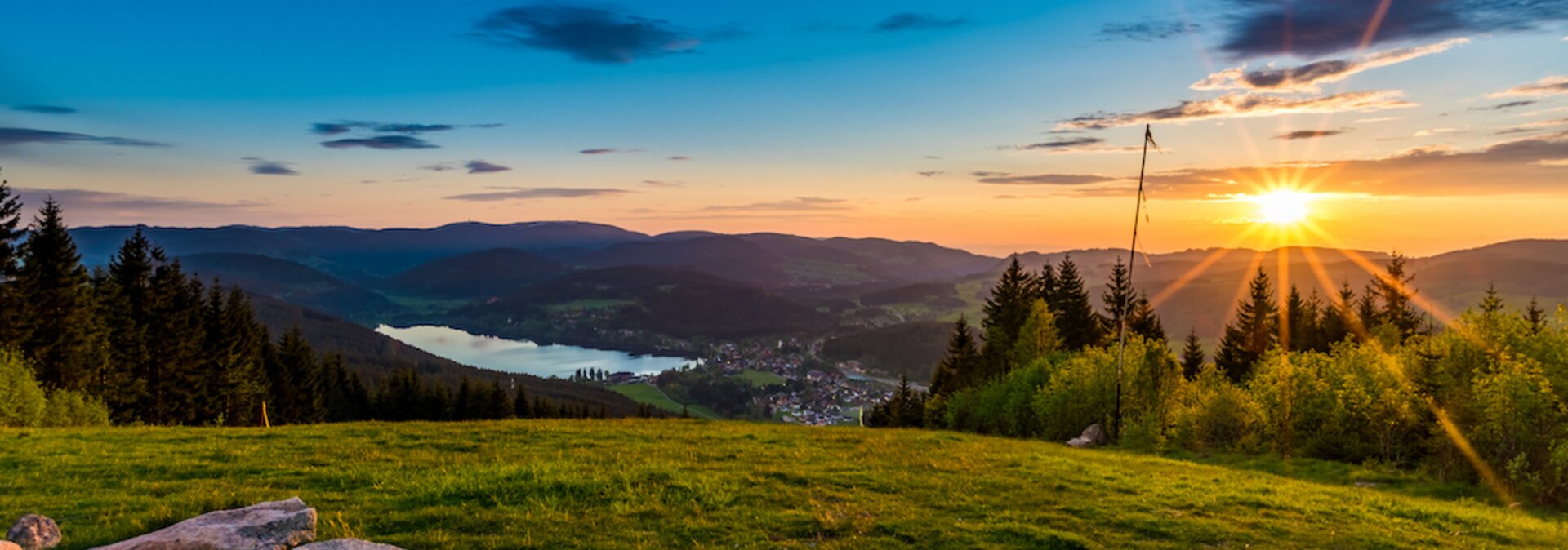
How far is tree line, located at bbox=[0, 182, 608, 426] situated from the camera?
45.0m

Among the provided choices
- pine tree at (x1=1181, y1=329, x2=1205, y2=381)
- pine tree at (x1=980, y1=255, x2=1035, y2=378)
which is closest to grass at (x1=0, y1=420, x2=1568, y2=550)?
pine tree at (x1=980, y1=255, x2=1035, y2=378)

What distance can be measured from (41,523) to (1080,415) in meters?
43.0

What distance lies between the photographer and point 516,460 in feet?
63.4

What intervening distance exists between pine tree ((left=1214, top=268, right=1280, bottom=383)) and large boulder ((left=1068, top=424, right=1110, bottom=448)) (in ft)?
175

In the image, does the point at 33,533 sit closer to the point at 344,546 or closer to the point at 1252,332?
the point at 344,546

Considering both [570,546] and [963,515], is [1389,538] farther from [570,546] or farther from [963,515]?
[570,546]

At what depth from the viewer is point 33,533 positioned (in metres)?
9.89

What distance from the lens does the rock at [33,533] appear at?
973 cm

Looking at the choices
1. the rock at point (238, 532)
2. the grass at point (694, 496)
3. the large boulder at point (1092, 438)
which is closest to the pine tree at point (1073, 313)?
the large boulder at point (1092, 438)

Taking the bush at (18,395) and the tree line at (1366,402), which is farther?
the bush at (18,395)

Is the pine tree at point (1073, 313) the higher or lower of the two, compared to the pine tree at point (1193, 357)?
higher

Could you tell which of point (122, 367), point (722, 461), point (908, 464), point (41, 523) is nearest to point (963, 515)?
point (908, 464)

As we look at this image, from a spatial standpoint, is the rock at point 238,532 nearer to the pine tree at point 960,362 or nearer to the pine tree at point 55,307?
the pine tree at point 55,307

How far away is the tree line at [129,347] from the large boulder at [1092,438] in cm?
3787
